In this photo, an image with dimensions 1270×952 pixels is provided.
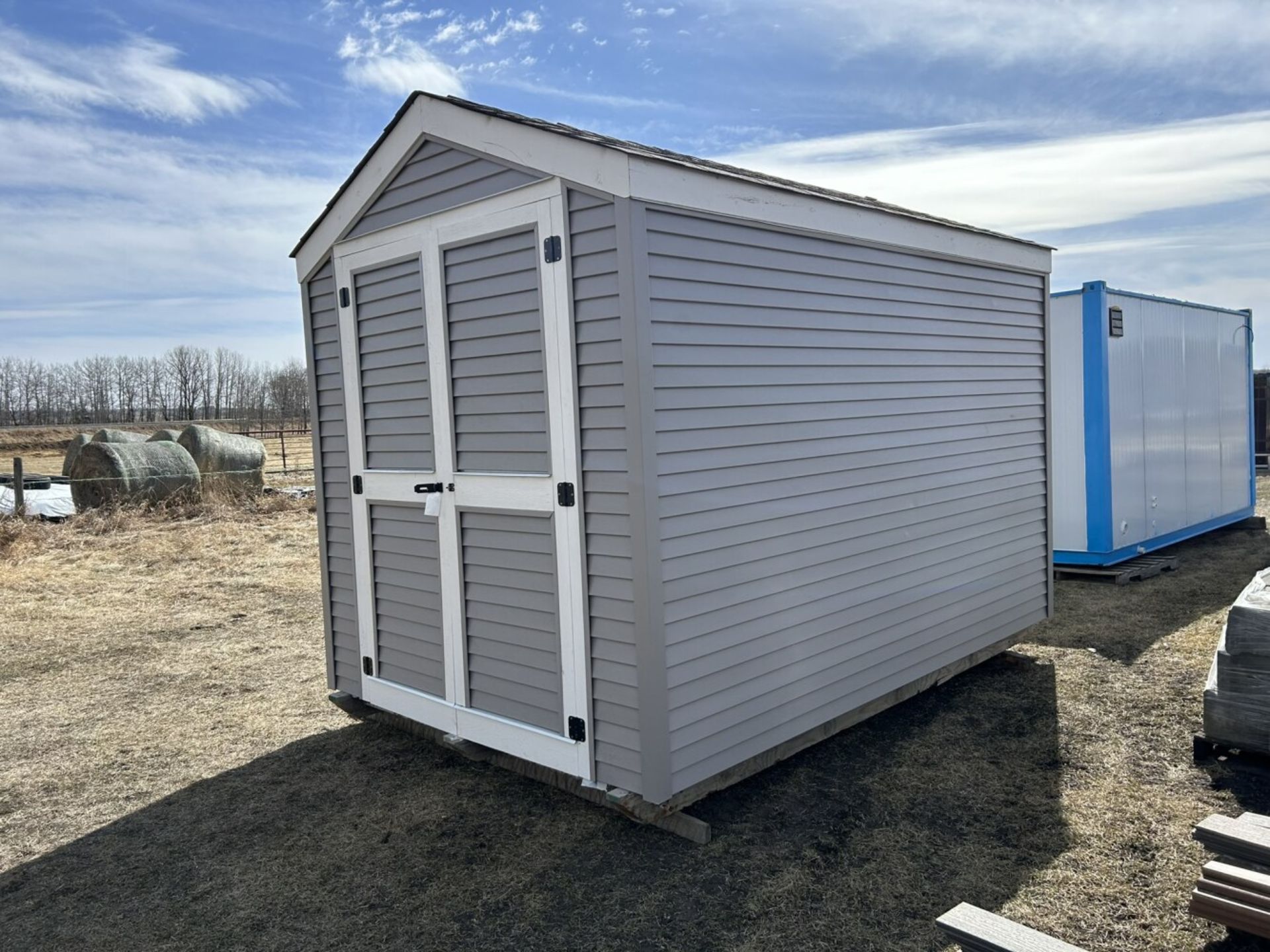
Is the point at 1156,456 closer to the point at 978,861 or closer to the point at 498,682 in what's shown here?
the point at 978,861

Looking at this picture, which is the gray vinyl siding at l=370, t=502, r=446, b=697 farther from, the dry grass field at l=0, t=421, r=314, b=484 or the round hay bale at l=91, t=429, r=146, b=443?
the dry grass field at l=0, t=421, r=314, b=484

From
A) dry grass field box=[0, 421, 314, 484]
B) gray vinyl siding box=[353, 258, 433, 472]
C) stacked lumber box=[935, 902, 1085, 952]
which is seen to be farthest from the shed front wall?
dry grass field box=[0, 421, 314, 484]

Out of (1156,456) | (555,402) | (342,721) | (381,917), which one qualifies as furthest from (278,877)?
(1156,456)

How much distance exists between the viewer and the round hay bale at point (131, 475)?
11.7 meters

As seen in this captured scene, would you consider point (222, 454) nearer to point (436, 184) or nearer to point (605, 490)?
point (436, 184)

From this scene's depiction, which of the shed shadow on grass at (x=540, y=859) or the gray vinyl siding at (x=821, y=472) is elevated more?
the gray vinyl siding at (x=821, y=472)

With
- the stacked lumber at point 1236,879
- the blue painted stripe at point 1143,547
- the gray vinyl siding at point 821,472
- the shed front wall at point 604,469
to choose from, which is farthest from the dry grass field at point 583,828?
the blue painted stripe at point 1143,547

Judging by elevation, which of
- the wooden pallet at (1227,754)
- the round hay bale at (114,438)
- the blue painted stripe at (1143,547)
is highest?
the round hay bale at (114,438)

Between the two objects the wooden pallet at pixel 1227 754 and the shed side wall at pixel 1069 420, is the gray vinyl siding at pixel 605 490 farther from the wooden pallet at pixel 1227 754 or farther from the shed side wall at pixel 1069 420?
the shed side wall at pixel 1069 420

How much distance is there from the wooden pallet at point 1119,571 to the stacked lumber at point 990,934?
5.46m

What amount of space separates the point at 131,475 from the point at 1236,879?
12359 mm

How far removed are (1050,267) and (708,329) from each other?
10.3ft

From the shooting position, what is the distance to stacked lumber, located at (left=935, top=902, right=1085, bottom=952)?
2.24 metres

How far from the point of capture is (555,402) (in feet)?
11.1
